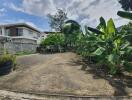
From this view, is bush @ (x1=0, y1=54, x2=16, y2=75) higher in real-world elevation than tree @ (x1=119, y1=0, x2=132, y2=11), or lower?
lower

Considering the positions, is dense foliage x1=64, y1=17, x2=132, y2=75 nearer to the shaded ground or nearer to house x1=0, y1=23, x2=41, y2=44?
the shaded ground

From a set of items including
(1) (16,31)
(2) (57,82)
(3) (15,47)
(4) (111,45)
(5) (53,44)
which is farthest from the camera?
(1) (16,31)

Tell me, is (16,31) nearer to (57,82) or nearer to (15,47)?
(15,47)

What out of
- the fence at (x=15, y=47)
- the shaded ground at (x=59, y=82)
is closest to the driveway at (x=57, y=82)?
the shaded ground at (x=59, y=82)

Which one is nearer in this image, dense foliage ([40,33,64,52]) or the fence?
the fence

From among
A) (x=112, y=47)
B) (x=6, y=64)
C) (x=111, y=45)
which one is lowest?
(x=6, y=64)

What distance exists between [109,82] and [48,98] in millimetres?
3503

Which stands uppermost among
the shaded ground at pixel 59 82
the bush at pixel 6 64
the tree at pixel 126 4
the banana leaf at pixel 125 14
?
the tree at pixel 126 4

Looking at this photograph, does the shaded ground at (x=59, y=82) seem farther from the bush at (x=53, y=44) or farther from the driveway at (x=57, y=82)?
the bush at (x=53, y=44)

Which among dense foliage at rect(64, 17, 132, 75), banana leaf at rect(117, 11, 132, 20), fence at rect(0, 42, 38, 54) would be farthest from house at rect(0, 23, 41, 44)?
banana leaf at rect(117, 11, 132, 20)

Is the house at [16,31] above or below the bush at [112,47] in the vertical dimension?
above

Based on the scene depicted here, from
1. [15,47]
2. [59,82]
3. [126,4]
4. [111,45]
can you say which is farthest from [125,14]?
[126,4]

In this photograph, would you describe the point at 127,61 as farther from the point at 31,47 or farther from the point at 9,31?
the point at 9,31

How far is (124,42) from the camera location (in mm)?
14383
